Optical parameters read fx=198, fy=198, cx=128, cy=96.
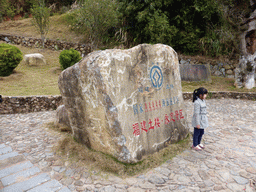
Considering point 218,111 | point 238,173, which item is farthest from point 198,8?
point 238,173

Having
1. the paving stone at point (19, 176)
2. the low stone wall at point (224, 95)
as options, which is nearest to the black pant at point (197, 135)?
the paving stone at point (19, 176)

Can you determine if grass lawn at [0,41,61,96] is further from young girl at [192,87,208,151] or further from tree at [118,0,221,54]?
young girl at [192,87,208,151]

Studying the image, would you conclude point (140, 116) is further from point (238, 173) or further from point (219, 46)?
point (219, 46)

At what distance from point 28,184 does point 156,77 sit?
2878 mm

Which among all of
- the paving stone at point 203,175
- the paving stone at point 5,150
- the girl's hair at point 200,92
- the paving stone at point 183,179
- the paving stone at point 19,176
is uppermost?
the girl's hair at point 200,92

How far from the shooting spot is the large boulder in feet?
11.0

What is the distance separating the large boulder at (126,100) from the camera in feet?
11.0

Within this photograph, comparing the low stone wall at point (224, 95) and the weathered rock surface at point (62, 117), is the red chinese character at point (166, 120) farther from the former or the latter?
the low stone wall at point (224, 95)

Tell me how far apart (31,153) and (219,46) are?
11.6 meters

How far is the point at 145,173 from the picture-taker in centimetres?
332

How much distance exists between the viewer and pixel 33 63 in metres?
11.9

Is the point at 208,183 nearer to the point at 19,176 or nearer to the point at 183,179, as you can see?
the point at 183,179

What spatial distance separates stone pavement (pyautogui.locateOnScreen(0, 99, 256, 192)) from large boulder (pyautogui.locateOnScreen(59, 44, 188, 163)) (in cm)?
51

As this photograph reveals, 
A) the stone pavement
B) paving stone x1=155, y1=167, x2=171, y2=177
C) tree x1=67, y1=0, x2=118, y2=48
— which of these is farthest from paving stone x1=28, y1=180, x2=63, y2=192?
tree x1=67, y1=0, x2=118, y2=48
